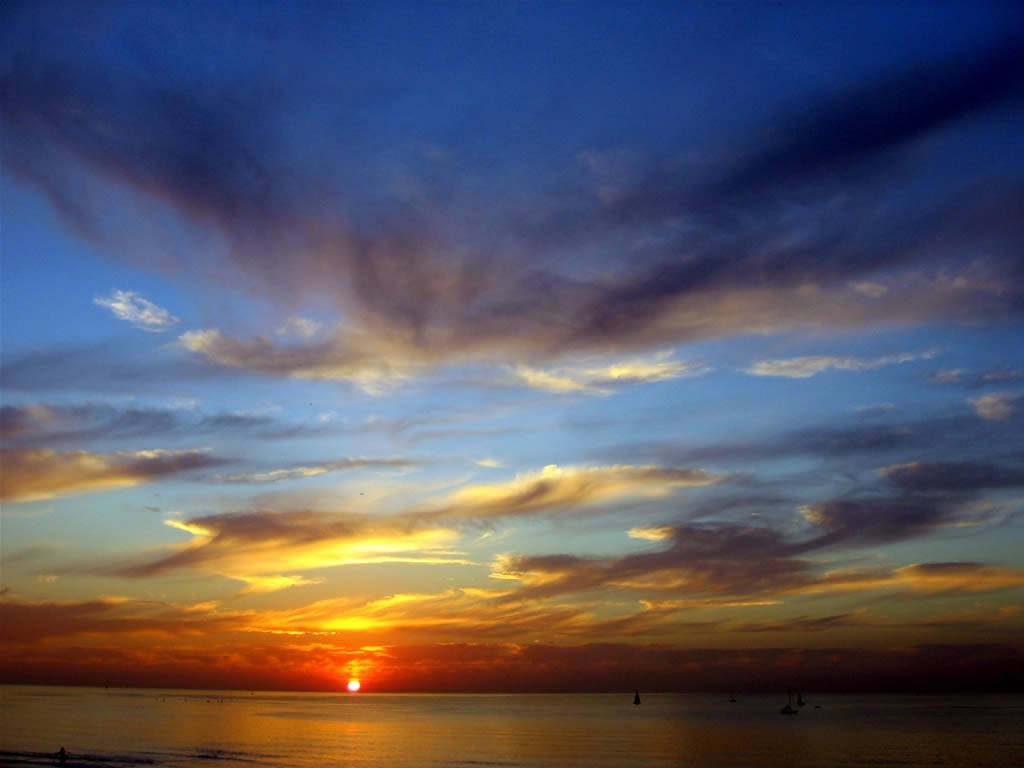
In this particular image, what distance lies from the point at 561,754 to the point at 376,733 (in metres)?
59.3

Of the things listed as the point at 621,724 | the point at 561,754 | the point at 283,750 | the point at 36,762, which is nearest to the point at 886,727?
the point at 621,724

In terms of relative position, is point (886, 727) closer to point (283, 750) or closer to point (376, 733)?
point (376, 733)

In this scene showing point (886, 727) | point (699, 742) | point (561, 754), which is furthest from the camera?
point (886, 727)

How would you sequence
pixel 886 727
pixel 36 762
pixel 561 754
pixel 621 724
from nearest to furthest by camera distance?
pixel 36 762 < pixel 561 754 < pixel 886 727 < pixel 621 724

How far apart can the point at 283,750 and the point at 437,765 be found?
28.4 meters

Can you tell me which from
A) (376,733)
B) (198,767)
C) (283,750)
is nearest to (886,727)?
(376,733)

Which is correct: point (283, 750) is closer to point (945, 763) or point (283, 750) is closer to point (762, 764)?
point (762, 764)

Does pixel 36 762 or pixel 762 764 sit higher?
pixel 36 762

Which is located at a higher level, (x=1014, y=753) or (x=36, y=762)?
(x=36, y=762)

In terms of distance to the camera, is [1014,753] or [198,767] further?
[1014,753]

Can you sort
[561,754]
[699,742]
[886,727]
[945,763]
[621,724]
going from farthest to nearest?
[621,724] < [886,727] < [699,742] < [561,754] < [945,763]

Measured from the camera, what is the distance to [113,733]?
140 m

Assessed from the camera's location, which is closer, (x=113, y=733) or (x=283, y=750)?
(x=283, y=750)

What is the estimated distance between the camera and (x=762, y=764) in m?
105
